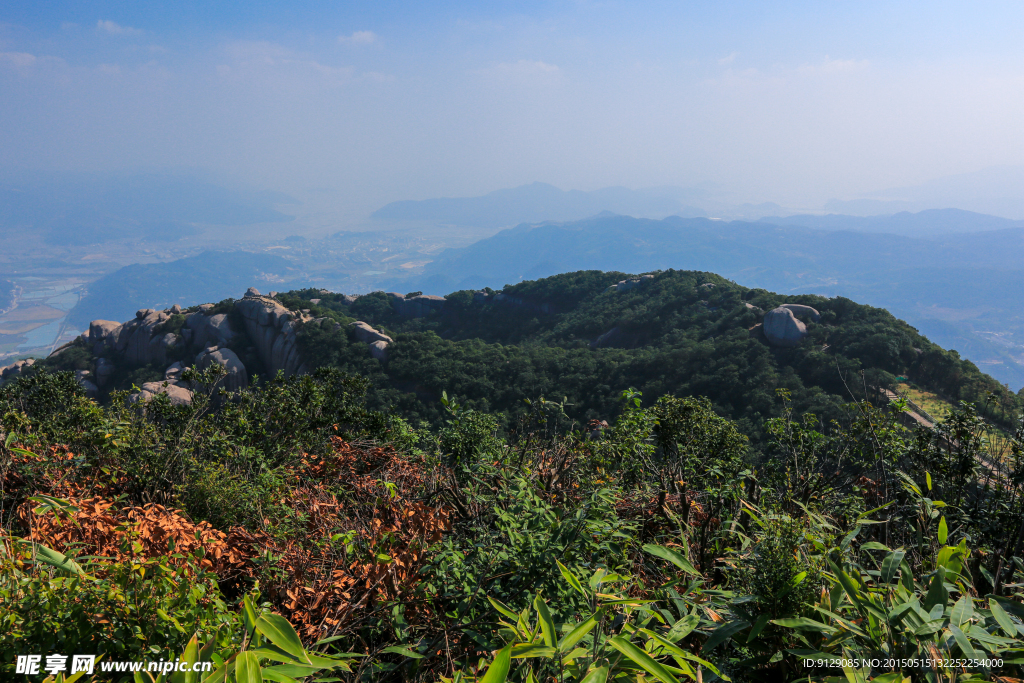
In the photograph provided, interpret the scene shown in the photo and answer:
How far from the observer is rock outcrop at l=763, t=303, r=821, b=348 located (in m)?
29.8

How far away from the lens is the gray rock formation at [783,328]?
29766 mm

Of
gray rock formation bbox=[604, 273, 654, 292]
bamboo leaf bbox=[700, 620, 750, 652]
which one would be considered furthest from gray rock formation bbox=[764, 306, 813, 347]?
bamboo leaf bbox=[700, 620, 750, 652]

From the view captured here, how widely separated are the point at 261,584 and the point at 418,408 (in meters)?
27.7

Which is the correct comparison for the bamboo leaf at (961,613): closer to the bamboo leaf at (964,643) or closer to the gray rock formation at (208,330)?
the bamboo leaf at (964,643)

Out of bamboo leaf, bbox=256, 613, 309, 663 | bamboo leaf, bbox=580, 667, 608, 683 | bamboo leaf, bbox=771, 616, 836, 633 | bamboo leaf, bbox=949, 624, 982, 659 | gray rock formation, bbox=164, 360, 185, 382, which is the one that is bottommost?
gray rock formation, bbox=164, 360, 185, 382

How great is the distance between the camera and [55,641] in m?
1.76

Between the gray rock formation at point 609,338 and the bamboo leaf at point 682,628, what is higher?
the bamboo leaf at point 682,628

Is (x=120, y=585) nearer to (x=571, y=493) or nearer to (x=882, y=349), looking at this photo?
(x=571, y=493)

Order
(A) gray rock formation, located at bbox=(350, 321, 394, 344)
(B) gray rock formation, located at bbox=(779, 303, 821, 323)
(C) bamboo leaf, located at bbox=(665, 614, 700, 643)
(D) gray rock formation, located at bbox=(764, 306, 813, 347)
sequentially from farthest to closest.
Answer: (A) gray rock formation, located at bbox=(350, 321, 394, 344) → (B) gray rock formation, located at bbox=(779, 303, 821, 323) → (D) gray rock formation, located at bbox=(764, 306, 813, 347) → (C) bamboo leaf, located at bbox=(665, 614, 700, 643)

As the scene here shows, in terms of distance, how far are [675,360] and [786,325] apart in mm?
7606

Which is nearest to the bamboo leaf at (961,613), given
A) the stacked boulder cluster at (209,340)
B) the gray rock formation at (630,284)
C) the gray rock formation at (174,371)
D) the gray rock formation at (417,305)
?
the stacked boulder cluster at (209,340)

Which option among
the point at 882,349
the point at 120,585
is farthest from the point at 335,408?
the point at 882,349

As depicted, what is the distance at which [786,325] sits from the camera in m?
30.4

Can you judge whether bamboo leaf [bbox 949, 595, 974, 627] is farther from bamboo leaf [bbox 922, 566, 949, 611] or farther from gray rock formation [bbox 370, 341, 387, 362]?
gray rock formation [bbox 370, 341, 387, 362]
